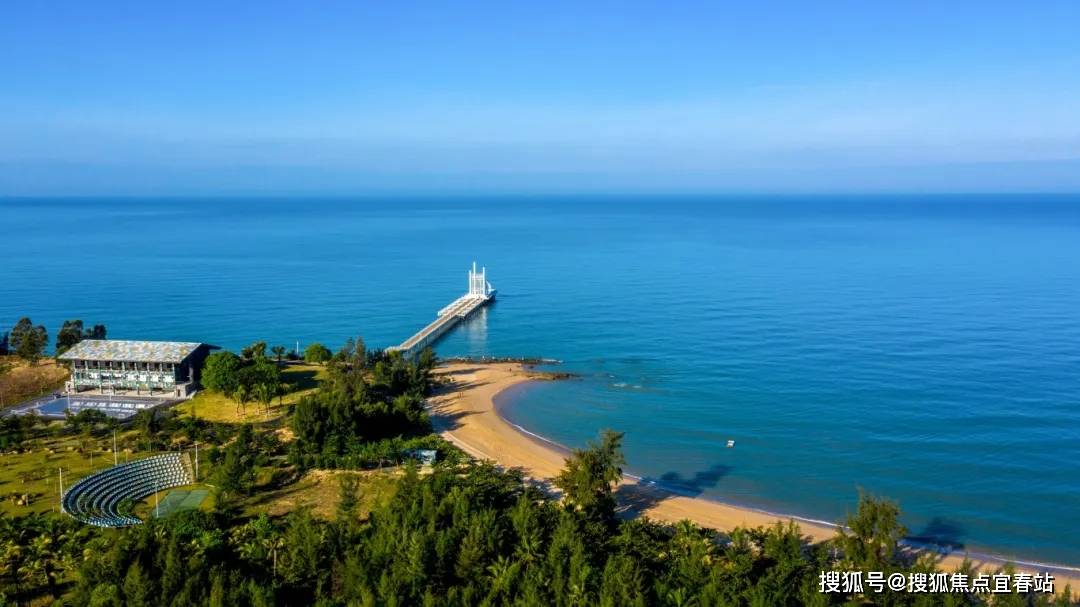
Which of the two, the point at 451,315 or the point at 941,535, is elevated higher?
the point at 451,315

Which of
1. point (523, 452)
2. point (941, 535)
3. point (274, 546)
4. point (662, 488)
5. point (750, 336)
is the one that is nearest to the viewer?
point (274, 546)

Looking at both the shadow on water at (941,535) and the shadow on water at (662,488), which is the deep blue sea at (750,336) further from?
the shadow on water at (662,488)

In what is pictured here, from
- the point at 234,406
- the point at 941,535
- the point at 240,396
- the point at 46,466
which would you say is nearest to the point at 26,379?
the point at 234,406

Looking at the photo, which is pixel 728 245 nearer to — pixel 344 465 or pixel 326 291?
pixel 326 291

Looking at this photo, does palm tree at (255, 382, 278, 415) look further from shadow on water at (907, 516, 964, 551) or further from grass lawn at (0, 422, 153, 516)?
shadow on water at (907, 516, 964, 551)

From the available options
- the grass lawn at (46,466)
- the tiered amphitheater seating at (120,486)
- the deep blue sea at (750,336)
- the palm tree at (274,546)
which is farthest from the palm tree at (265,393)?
the palm tree at (274,546)

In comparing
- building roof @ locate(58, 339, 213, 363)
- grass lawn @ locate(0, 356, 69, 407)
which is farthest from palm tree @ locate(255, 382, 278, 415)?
grass lawn @ locate(0, 356, 69, 407)

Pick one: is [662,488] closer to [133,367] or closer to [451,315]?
[133,367]
